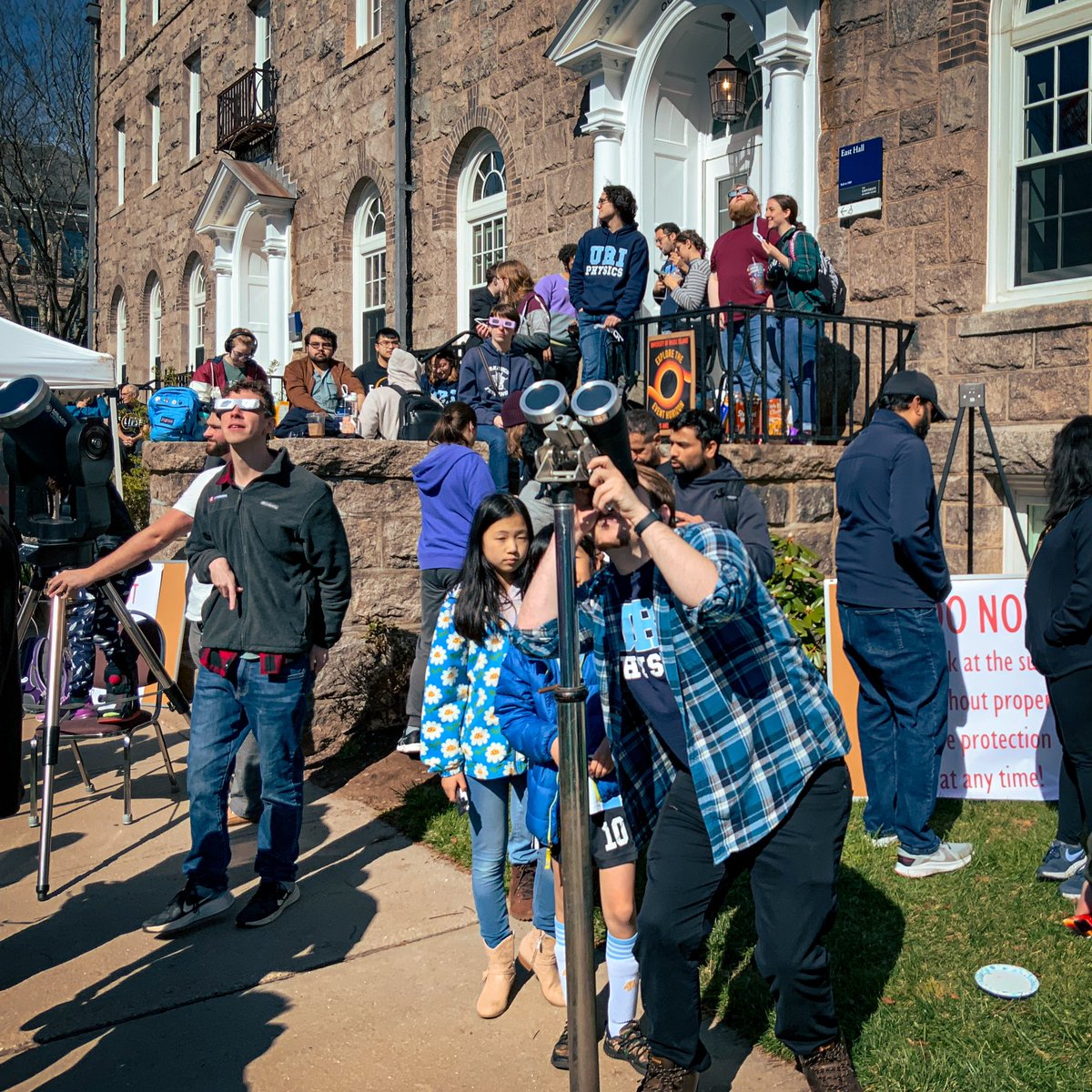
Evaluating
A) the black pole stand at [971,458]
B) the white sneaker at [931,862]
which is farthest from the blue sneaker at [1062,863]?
the black pole stand at [971,458]

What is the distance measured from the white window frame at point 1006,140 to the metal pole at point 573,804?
6824 millimetres

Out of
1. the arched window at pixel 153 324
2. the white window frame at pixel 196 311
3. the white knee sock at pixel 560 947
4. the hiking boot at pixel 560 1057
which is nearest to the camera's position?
the hiking boot at pixel 560 1057

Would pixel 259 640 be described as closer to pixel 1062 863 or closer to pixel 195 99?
pixel 1062 863

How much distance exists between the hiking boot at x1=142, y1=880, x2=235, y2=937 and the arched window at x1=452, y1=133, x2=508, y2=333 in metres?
9.72

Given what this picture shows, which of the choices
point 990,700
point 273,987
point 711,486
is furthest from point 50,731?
point 990,700

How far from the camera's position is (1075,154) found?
7.95 m

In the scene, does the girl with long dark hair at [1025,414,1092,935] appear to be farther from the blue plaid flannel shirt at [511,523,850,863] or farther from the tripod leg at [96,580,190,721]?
the tripod leg at [96,580,190,721]

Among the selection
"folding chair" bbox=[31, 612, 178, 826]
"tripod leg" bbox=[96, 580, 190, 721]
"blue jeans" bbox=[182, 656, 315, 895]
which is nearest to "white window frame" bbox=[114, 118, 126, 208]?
"folding chair" bbox=[31, 612, 178, 826]

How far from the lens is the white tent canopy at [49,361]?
30.6 feet

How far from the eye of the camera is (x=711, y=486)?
16.5 feet

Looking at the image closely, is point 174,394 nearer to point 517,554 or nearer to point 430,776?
point 430,776

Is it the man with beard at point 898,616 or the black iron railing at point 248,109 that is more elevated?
the black iron railing at point 248,109

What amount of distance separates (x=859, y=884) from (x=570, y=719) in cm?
295

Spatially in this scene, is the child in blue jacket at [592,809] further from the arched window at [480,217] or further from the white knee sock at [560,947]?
the arched window at [480,217]
